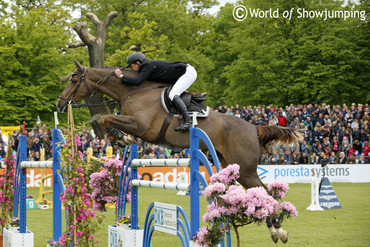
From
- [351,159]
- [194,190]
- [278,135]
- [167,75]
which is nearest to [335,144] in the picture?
[351,159]

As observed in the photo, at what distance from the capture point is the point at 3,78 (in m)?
29.8

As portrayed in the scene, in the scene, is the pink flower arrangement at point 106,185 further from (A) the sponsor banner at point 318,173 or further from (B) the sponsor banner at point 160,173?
(A) the sponsor banner at point 318,173

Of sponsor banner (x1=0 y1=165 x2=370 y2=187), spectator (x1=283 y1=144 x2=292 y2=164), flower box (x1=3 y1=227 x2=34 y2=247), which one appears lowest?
flower box (x1=3 y1=227 x2=34 y2=247)

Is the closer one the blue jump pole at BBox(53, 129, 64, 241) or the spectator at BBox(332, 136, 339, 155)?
the blue jump pole at BBox(53, 129, 64, 241)

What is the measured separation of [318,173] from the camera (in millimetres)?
21234

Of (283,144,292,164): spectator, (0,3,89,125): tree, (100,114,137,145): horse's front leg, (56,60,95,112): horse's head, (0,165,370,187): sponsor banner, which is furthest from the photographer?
(0,3,89,125): tree

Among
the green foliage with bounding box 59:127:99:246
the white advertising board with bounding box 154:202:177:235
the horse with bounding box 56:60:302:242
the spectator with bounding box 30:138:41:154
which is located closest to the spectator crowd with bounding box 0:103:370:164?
the spectator with bounding box 30:138:41:154

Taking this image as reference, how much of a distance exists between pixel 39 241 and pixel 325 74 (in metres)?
26.7

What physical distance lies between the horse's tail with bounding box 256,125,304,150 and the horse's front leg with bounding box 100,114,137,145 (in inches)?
80.4

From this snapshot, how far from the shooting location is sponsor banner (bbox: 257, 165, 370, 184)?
69.9 ft

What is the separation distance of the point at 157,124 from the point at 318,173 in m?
15.0

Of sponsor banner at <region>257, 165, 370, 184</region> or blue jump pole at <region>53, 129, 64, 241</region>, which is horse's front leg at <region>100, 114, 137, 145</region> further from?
sponsor banner at <region>257, 165, 370, 184</region>

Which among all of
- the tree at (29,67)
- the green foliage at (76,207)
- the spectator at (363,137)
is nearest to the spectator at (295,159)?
the spectator at (363,137)

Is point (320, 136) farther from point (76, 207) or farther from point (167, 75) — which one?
point (76, 207)
